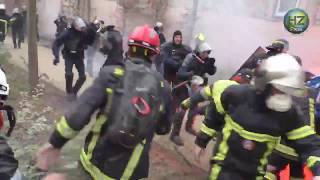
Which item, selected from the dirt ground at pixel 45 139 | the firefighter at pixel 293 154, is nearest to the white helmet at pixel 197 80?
the dirt ground at pixel 45 139

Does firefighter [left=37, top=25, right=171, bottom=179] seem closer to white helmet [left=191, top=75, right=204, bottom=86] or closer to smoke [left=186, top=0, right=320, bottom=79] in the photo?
white helmet [left=191, top=75, right=204, bottom=86]

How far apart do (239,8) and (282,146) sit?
12.7 meters

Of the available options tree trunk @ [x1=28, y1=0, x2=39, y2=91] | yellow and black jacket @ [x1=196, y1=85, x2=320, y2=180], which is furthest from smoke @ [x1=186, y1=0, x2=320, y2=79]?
yellow and black jacket @ [x1=196, y1=85, x2=320, y2=180]

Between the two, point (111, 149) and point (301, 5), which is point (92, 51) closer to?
point (301, 5)

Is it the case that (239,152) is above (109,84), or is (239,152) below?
below

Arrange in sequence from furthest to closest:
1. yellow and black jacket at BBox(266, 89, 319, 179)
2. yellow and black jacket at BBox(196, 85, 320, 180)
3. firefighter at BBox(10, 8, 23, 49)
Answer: firefighter at BBox(10, 8, 23, 49) → yellow and black jacket at BBox(266, 89, 319, 179) → yellow and black jacket at BBox(196, 85, 320, 180)

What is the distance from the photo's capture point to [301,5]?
14.6 meters

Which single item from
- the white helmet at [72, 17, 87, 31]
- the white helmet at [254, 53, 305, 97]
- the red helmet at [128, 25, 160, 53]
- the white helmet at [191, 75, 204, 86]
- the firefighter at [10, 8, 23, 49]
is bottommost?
the firefighter at [10, 8, 23, 49]

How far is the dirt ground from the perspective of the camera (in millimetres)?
6102

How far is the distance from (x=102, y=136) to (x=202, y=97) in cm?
115

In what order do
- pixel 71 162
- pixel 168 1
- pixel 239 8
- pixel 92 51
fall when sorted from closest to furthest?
pixel 71 162 → pixel 92 51 → pixel 239 8 → pixel 168 1

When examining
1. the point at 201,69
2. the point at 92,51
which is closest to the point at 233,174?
the point at 201,69

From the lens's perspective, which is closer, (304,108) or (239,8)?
(304,108)

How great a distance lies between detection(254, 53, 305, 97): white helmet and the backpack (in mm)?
728
